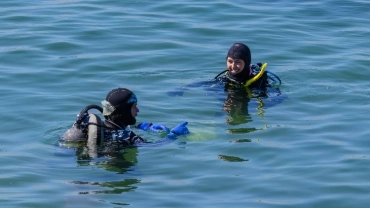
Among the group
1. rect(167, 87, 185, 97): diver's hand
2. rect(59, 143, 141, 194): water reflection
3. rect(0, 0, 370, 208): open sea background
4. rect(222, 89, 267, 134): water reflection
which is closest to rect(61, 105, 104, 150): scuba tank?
rect(59, 143, 141, 194): water reflection

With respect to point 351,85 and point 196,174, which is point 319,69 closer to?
point 351,85

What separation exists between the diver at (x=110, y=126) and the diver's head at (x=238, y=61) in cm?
282

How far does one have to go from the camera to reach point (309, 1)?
19.4 meters

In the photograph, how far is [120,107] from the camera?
10156mm

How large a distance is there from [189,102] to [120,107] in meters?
2.68

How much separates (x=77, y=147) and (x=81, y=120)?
430 mm

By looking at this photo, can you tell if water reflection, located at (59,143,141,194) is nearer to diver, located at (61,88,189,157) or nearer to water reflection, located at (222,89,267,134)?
diver, located at (61,88,189,157)

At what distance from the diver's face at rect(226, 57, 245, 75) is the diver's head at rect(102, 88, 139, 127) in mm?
2938

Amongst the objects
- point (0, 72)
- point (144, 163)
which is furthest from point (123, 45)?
point (144, 163)

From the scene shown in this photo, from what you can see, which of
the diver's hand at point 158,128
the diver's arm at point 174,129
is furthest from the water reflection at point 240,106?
the diver's hand at point 158,128

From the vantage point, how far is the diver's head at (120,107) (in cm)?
1015

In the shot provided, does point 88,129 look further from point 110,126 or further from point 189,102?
point 189,102

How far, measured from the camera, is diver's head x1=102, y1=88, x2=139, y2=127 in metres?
10.1

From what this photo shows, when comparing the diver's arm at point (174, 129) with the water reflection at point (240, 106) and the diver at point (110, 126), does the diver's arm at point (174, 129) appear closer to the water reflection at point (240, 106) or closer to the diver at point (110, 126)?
the diver at point (110, 126)
